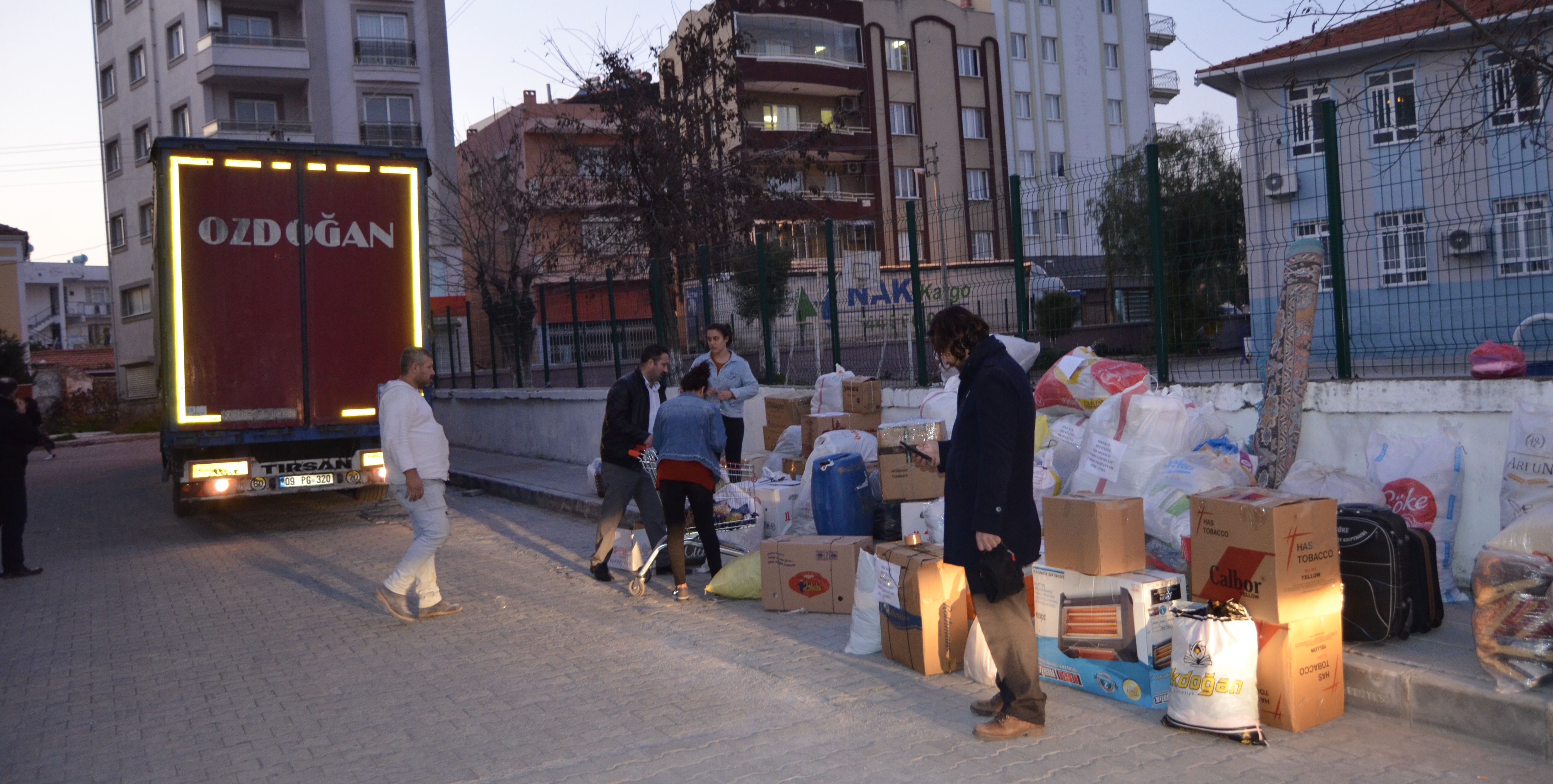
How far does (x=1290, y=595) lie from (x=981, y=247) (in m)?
5.90

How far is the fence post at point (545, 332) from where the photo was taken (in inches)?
688

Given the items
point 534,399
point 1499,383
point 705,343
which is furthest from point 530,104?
point 1499,383

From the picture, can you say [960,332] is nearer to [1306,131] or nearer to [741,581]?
[741,581]

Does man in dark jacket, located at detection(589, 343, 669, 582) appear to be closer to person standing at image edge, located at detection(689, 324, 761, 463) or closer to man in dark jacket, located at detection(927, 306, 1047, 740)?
person standing at image edge, located at detection(689, 324, 761, 463)

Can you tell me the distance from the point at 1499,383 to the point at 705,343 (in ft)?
31.5

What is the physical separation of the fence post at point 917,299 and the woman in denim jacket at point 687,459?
129 inches

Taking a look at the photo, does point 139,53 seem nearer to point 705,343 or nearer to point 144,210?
point 144,210

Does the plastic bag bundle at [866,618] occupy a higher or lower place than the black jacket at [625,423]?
lower

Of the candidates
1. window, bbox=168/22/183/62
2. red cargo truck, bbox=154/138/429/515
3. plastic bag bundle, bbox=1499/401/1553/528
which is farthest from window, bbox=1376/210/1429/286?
window, bbox=168/22/183/62

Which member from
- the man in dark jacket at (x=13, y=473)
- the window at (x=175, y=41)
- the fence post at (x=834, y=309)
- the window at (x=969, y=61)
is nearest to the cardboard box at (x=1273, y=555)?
the fence post at (x=834, y=309)

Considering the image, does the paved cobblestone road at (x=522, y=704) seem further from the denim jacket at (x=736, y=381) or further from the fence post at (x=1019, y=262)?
the fence post at (x=1019, y=262)

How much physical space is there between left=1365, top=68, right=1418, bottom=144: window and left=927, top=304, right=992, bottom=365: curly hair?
3.57 m

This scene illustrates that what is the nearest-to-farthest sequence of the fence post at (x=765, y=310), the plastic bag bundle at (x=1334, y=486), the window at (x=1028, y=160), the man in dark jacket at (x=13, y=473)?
the plastic bag bundle at (x=1334, y=486), the man in dark jacket at (x=13, y=473), the fence post at (x=765, y=310), the window at (x=1028, y=160)

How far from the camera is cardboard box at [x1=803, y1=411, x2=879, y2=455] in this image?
9.85m
